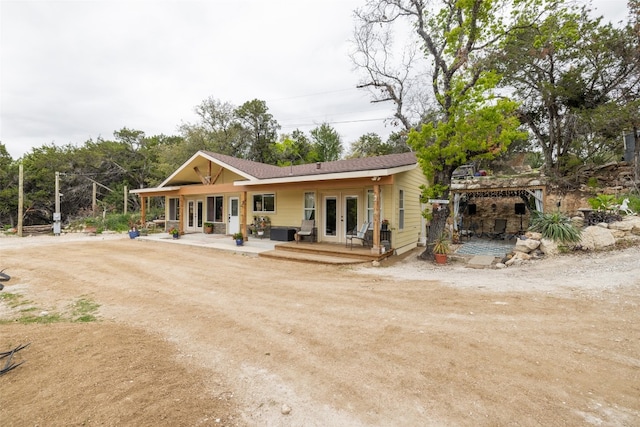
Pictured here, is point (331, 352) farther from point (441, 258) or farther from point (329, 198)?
point (329, 198)

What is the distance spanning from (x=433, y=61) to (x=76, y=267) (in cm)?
1242

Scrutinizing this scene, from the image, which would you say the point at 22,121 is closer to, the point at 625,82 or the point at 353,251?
the point at 353,251

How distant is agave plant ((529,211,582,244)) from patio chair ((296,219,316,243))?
24.2 ft

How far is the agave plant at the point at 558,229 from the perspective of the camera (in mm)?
7496

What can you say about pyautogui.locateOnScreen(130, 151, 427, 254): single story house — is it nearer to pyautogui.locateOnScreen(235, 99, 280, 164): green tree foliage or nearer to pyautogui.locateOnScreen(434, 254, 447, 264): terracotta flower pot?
pyautogui.locateOnScreen(434, 254, 447, 264): terracotta flower pot

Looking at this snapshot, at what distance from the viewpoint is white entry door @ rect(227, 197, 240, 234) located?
1382cm

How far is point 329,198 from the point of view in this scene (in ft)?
35.1

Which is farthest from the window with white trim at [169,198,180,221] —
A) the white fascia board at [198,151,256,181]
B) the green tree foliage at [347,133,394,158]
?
the green tree foliage at [347,133,394,158]

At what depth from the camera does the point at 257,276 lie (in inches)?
263

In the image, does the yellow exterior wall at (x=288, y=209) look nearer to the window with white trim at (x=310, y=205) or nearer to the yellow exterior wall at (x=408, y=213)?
the window with white trim at (x=310, y=205)

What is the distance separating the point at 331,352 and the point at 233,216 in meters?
12.0

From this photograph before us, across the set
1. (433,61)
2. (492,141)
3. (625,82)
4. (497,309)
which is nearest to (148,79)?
(433,61)

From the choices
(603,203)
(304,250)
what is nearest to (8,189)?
(304,250)

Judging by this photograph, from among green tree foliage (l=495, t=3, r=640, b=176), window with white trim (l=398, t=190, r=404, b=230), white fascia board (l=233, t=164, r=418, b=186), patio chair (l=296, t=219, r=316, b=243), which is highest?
green tree foliage (l=495, t=3, r=640, b=176)
